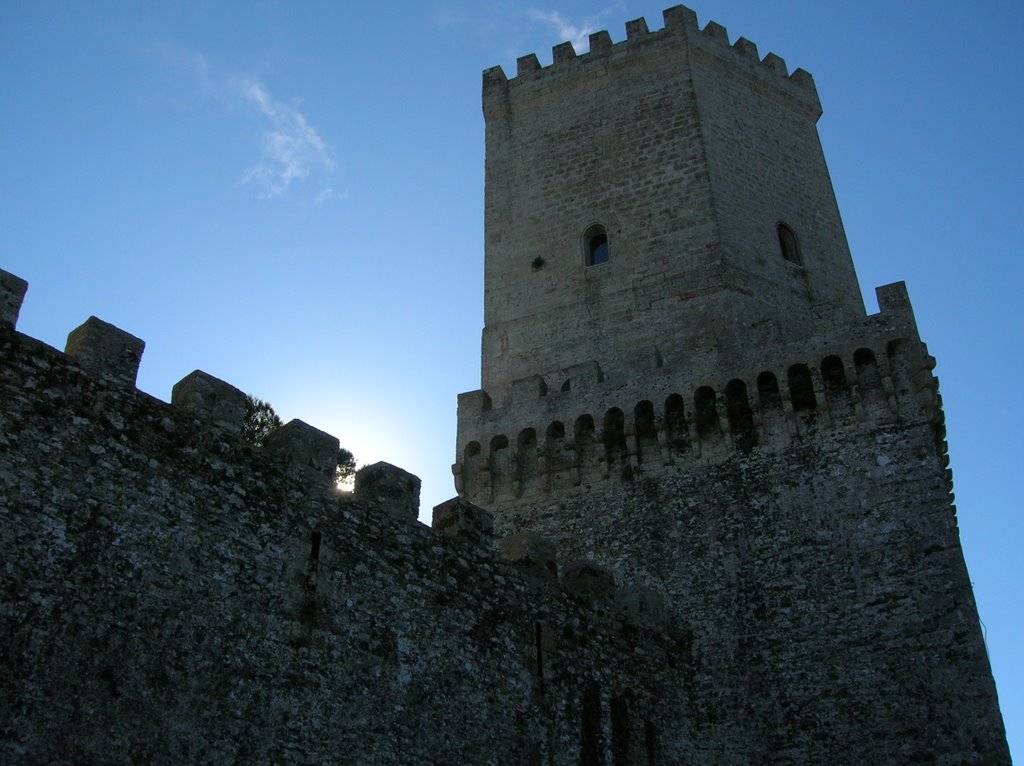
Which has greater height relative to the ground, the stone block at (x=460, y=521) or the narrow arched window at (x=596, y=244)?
the narrow arched window at (x=596, y=244)

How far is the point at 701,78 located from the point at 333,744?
529 inches

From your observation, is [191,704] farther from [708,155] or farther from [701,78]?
[701,78]

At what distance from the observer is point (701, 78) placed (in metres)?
18.3

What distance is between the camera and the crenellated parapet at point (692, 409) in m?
13.3

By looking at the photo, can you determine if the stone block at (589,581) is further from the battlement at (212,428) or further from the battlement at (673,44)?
the battlement at (673,44)

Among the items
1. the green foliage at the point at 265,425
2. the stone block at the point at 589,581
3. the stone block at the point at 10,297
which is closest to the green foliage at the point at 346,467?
the green foliage at the point at 265,425

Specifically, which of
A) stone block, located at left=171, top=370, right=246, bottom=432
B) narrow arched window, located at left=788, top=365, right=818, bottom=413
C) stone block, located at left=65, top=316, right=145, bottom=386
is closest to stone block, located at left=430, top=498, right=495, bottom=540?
stone block, located at left=171, top=370, right=246, bottom=432

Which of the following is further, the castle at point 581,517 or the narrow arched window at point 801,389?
the narrow arched window at point 801,389

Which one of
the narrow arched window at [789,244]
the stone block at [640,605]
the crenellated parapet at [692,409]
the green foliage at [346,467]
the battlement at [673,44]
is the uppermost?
the battlement at [673,44]

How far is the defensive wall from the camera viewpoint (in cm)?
713

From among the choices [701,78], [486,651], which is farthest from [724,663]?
[701,78]

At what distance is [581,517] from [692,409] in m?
2.00

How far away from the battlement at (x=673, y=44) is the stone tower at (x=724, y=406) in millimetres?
53

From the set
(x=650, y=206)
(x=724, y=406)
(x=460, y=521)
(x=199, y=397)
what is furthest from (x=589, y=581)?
(x=650, y=206)
